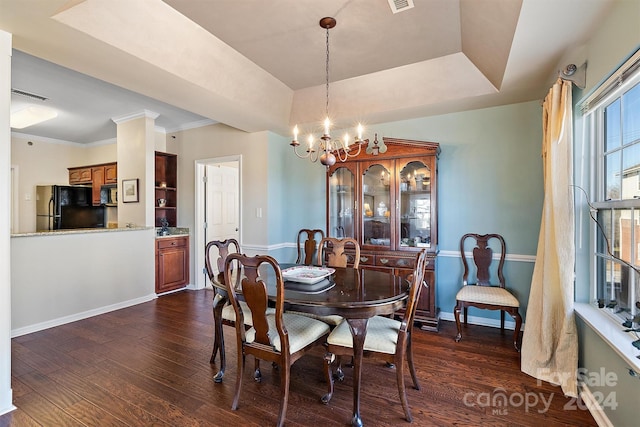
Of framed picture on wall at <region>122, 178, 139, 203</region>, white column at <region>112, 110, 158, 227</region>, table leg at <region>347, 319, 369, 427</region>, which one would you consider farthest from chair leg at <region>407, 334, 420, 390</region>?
framed picture on wall at <region>122, 178, 139, 203</region>

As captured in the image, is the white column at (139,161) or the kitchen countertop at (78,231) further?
the white column at (139,161)

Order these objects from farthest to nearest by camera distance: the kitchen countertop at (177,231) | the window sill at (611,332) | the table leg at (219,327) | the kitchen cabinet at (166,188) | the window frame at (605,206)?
the kitchen cabinet at (166,188)
the kitchen countertop at (177,231)
the table leg at (219,327)
the window frame at (605,206)
the window sill at (611,332)

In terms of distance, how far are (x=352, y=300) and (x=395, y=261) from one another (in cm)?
166

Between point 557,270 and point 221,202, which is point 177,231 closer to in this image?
point 221,202

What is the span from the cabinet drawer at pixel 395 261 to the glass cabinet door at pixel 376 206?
17 cm

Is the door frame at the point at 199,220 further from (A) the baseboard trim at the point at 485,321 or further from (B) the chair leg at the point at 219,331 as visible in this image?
(A) the baseboard trim at the point at 485,321

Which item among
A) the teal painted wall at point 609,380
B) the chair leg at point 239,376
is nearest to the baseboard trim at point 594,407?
the teal painted wall at point 609,380

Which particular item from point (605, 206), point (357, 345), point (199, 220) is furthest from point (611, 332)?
point (199, 220)

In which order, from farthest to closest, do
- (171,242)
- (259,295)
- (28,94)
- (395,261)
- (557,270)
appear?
(171,242)
(28,94)
(395,261)
(557,270)
(259,295)

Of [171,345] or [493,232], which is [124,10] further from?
[493,232]

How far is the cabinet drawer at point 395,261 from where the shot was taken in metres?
3.31

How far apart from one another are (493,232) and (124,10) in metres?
3.81

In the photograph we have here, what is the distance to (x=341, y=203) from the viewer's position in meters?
3.93

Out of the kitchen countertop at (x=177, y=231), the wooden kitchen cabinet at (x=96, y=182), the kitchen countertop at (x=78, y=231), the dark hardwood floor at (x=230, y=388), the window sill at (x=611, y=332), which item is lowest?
the dark hardwood floor at (x=230, y=388)
